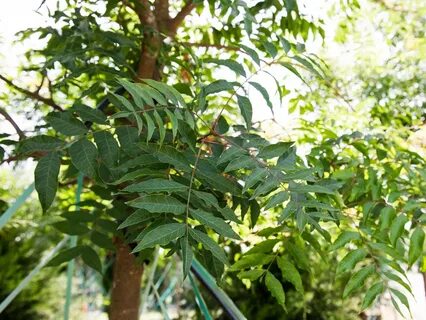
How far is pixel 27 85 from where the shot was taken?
Answer: 1475mm

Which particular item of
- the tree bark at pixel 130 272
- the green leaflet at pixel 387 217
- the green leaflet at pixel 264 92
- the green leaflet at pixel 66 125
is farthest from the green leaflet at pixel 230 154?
the tree bark at pixel 130 272

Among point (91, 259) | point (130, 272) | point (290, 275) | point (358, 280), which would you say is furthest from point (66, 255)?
point (358, 280)

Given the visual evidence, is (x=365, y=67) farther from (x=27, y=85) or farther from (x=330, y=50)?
(x=27, y=85)

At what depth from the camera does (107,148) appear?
73 cm

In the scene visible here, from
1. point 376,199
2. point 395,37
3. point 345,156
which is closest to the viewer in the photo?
point 376,199

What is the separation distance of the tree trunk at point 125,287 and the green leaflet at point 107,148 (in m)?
0.50

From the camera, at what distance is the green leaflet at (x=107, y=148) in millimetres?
725

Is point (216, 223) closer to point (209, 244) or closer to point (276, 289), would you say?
point (209, 244)

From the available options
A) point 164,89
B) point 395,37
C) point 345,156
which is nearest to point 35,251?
point 395,37

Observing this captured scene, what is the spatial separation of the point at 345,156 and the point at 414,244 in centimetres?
26

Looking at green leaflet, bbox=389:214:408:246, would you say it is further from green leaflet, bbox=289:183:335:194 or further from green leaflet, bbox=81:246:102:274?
green leaflet, bbox=81:246:102:274

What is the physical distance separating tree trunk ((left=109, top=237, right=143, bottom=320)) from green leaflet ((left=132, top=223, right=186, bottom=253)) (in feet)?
2.05

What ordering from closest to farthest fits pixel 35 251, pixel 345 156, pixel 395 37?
pixel 345 156, pixel 395 37, pixel 35 251

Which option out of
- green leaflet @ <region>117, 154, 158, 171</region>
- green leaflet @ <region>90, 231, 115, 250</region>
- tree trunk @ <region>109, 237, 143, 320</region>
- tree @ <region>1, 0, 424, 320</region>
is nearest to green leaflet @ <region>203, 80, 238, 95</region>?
tree @ <region>1, 0, 424, 320</region>
